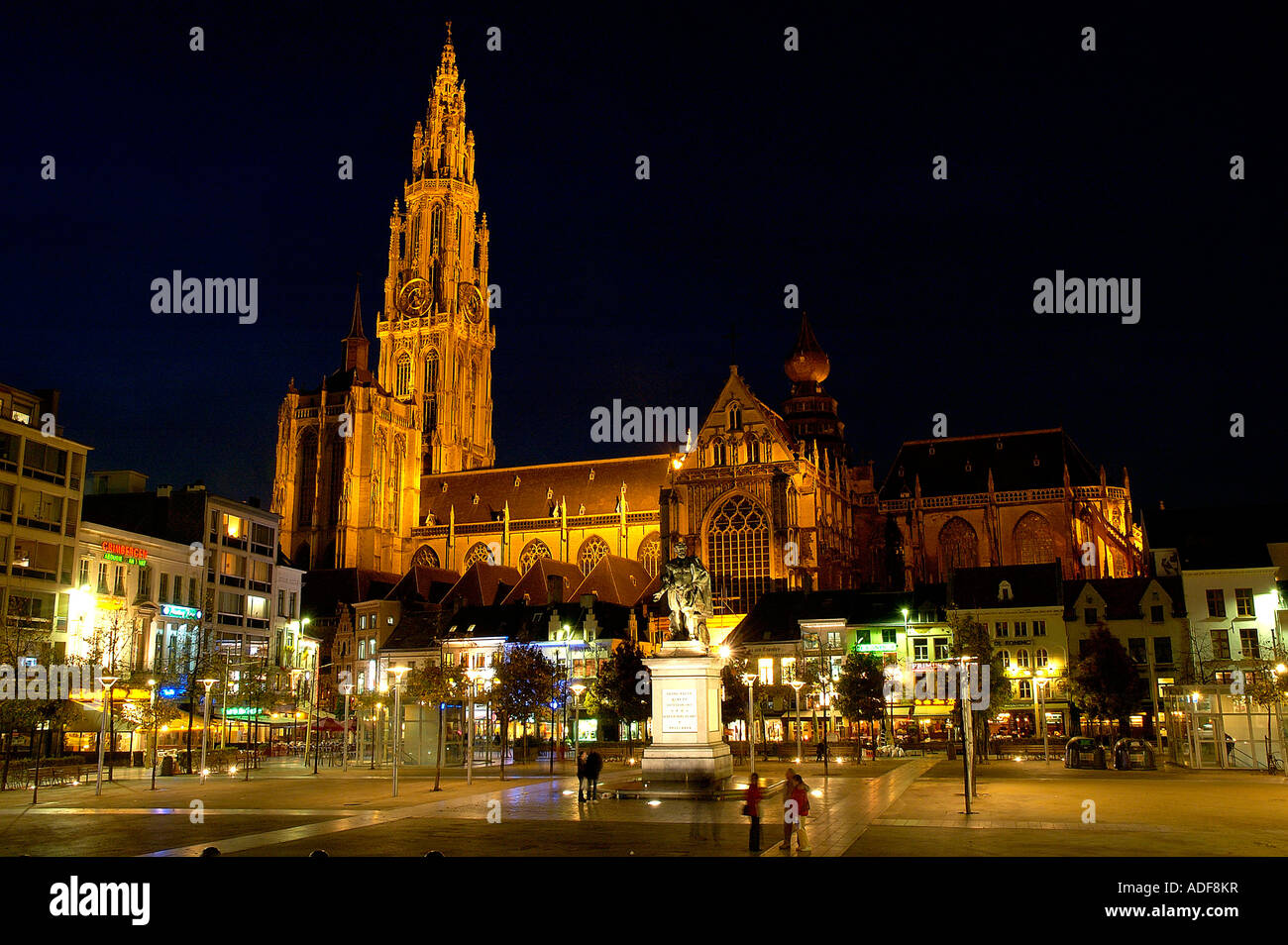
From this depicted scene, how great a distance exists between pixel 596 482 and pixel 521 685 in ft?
183

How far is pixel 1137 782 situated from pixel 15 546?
A: 4333cm

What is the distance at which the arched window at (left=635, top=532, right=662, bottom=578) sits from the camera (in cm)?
9719

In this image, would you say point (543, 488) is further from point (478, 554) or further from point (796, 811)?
point (796, 811)

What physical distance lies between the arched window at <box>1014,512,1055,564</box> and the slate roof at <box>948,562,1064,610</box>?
1914 centimetres

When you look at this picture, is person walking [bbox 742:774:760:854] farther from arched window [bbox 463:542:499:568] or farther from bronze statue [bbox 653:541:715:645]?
arched window [bbox 463:542:499:568]

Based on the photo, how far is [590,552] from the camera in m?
102

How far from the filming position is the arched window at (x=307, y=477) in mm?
112750

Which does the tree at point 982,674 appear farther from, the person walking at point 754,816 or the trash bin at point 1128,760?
the person walking at point 754,816

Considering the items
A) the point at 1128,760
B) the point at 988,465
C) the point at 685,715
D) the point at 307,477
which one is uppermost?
the point at 307,477

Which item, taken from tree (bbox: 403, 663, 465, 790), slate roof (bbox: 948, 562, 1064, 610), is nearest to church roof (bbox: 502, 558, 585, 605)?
tree (bbox: 403, 663, 465, 790)

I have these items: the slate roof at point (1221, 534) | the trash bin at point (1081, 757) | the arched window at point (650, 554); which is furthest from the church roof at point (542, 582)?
the trash bin at point (1081, 757)

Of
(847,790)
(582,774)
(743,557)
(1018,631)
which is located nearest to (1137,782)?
(847,790)

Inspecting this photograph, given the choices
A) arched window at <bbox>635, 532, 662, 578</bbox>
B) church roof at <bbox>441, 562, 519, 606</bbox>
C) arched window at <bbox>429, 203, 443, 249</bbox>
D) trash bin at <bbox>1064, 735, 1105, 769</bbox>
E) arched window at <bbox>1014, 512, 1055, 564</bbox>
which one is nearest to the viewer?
trash bin at <bbox>1064, 735, 1105, 769</bbox>

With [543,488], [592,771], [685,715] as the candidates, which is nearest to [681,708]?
[685,715]
